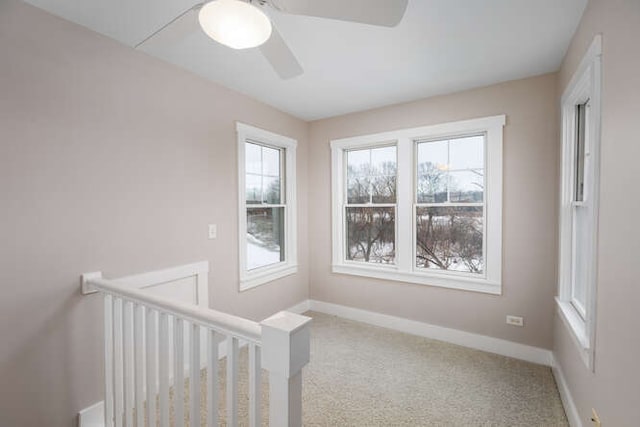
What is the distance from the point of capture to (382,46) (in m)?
2.07

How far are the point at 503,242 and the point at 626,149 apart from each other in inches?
66.1

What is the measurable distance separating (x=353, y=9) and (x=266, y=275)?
2.68 m

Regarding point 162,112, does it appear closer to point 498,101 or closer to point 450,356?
point 498,101

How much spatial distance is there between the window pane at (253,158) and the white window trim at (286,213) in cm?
8

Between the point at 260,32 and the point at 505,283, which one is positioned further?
the point at 505,283

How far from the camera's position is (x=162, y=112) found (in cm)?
222

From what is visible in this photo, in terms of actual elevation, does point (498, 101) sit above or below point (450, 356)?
above

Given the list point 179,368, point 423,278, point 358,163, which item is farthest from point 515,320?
point 179,368

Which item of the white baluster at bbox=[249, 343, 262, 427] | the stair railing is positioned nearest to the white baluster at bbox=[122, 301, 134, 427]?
the stair railing

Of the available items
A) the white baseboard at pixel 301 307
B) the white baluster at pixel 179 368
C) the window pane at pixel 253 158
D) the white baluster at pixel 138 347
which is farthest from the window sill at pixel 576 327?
the window pane at pixel 253 158

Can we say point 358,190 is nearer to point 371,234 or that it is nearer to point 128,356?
point 371,234

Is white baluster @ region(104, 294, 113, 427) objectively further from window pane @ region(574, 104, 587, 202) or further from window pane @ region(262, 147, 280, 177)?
window pane @ region(574, 104, 587, 202)

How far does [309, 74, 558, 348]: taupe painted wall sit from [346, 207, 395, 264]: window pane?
1.55 feet

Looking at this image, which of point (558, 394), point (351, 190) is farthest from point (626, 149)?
point (351, 190)
